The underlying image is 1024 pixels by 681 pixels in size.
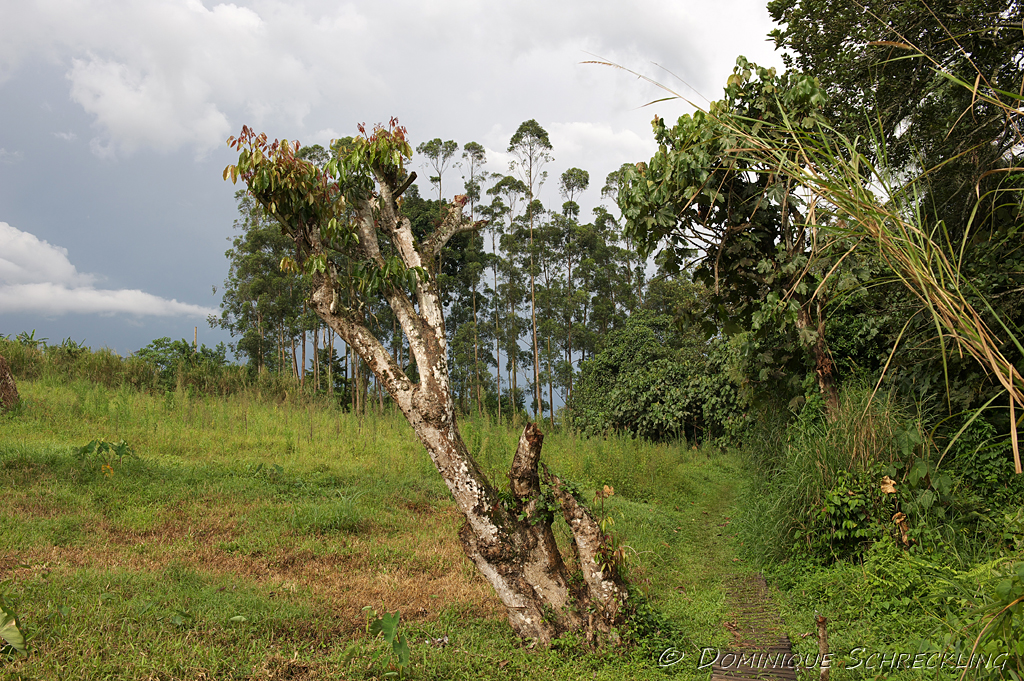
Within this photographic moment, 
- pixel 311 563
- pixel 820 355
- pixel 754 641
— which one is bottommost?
pixel 754 641

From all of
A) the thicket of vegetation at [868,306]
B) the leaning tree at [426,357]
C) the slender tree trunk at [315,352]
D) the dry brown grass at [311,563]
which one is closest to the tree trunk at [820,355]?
the thicket of vegetation at [868,306]

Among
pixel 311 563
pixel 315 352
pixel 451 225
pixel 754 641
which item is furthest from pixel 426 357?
pixel 315 352

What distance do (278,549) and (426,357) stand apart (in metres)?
2.47

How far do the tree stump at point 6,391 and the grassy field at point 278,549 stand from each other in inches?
8.2

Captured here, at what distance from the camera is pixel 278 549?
532cm

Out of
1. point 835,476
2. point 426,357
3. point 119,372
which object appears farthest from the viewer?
point 119,372

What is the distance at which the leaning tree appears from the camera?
13.1ft

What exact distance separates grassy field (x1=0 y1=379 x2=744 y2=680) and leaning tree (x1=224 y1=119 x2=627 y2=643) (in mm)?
306

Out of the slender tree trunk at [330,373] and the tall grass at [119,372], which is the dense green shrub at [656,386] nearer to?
the slender tree trunk at [330,373]

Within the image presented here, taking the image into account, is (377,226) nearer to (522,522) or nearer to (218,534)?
(522,522)

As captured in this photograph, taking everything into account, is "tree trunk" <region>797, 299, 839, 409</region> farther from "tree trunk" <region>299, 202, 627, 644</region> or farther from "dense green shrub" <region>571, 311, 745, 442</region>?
"dense green shrub" <region>571, 311, 745, 442</region>

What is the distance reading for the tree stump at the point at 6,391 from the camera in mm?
8672

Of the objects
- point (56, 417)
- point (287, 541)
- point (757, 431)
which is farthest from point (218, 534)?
point (757, 431)

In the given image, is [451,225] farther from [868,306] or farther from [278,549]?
[868,306]
